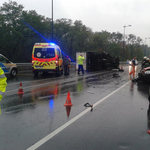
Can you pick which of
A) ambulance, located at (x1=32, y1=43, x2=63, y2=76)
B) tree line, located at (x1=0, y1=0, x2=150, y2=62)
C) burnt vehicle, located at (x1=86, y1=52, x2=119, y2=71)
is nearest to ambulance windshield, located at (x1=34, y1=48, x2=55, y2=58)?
ambulance, located at (x1=32, y1=43, x2=63, y2=76)

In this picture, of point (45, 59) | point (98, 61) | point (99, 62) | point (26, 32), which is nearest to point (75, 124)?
point (45, 59)

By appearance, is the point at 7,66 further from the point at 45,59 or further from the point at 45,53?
the point at 45,53

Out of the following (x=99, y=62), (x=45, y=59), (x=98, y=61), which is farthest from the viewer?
(x=99, y=62)

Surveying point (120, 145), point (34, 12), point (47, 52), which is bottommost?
point (120, 145)

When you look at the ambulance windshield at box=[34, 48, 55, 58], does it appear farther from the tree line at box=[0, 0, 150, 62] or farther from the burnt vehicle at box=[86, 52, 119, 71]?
the tree line at box=[0, 0, 150, 62]

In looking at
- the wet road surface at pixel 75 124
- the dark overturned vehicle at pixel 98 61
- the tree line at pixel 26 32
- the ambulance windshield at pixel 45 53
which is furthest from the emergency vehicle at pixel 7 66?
the tree line at pixel 26 32

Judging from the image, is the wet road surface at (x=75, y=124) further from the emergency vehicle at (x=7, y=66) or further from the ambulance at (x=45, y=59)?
the ambulance at (x=45, y=59)

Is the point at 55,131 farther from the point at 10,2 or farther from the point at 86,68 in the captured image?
the point at 10,2

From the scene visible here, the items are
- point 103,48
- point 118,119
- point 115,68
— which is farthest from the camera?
point 103,48

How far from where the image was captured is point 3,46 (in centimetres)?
4422

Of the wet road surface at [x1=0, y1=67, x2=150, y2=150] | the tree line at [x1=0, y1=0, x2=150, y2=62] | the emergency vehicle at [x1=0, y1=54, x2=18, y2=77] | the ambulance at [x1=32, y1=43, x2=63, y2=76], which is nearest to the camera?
the wet road surface at [x1=0, y1=67, x2=150, y2=150]

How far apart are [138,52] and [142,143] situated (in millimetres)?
96928

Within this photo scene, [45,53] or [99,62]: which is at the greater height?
[45,53]

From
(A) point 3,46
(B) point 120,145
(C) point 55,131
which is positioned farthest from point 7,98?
(A) point 3,46
